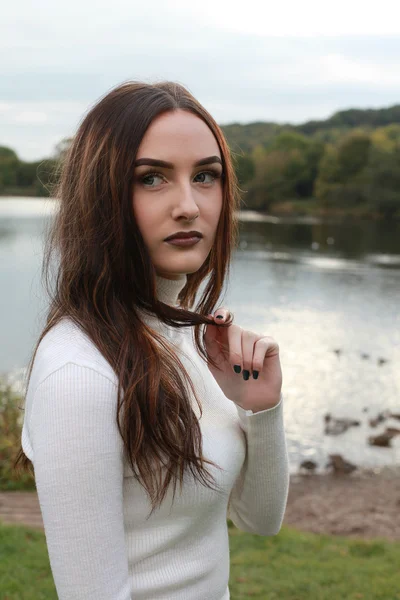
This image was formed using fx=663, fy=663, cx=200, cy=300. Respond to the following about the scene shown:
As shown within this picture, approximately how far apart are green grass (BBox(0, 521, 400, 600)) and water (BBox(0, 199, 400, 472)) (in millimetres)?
1526

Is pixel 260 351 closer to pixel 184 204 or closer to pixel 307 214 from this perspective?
pixel 184 204

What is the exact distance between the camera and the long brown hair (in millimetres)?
1213

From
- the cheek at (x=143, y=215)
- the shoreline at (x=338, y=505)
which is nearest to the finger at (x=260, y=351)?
the cheek at (x=143, y=215)

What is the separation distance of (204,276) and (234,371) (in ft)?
0.98

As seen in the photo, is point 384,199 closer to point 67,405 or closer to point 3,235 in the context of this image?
point 3,235

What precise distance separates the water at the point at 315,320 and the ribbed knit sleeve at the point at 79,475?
2.36 feet

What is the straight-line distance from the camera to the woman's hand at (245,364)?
4.70 feet

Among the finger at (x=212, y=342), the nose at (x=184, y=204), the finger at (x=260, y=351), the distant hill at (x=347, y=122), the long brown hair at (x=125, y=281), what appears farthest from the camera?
the distant hill at (x=347, y=122)

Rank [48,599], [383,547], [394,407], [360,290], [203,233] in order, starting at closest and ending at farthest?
[203,233], [48,599], [383,547], [394,407], [360,290]

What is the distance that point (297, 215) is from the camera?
6131 centimetres

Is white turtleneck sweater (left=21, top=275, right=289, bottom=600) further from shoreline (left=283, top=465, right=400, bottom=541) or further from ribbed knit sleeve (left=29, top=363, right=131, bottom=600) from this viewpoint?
shoreline (left=283, top=465, right=400, bottom=541)

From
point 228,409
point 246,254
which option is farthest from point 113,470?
point 246,254

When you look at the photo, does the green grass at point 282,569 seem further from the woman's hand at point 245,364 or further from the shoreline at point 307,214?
the shoreline at point 307,214

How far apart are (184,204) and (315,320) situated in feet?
57.8
